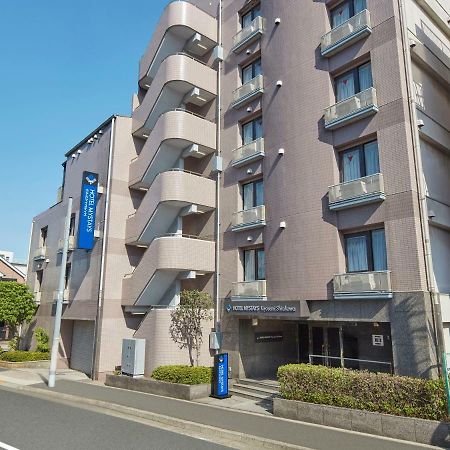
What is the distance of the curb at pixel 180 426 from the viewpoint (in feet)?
35.0

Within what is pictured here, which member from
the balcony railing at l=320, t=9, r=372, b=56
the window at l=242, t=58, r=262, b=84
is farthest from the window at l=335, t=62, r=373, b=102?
the window at l=242, t=58, r=262, b=84

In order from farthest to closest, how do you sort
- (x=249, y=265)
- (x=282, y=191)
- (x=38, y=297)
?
(x=38, y=297), (x=249, y=265), (x=282, y=191)

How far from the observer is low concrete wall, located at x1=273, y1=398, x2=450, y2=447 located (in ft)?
34.0

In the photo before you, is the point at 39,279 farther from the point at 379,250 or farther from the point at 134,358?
the point at 379,250

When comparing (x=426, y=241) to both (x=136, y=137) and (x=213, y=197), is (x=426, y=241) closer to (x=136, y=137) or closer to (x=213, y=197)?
(x=213, y=197)

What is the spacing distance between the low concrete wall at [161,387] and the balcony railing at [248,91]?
14428mm

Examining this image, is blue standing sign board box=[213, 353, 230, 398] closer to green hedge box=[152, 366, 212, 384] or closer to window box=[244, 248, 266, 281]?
green hedge box=[152, 366, 212, 384]

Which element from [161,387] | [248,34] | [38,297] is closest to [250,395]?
[161,387]

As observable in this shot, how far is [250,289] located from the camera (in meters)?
19.3

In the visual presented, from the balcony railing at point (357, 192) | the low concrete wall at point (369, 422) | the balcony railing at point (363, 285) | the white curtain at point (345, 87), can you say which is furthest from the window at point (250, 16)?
the low concrete wall at point (369, 422)

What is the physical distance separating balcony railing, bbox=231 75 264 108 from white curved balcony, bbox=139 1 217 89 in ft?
16.2

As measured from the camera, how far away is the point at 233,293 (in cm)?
2020

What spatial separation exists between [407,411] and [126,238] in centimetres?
1778

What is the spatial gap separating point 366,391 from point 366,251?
17.9ft
